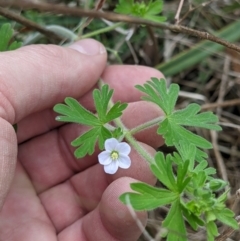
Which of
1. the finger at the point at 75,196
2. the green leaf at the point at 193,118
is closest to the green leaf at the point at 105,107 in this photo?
the green leaf at the point at 193,118

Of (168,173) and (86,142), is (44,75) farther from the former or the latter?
(168,173)

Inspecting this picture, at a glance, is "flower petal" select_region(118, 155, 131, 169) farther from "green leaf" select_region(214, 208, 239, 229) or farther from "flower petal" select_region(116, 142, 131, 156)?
"green leaf" select_region(214, 208, 239, 229)

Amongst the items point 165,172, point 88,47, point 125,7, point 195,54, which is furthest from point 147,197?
point 195,54

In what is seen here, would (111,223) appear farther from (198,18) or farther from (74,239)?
(198,18)

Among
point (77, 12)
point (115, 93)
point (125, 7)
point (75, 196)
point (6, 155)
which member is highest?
point (77, 12)

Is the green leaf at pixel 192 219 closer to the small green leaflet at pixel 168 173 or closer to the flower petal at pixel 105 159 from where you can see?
the small green leaflet at pixel 168 173

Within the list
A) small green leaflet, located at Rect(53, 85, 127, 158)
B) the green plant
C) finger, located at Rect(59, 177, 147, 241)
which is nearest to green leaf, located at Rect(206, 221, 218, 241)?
the green plant
